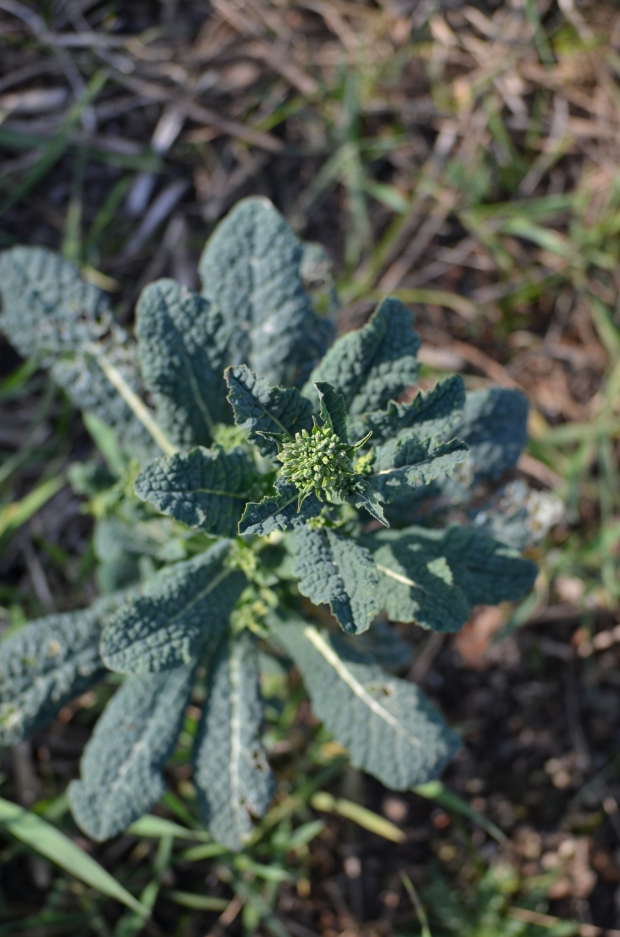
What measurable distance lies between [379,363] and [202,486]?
2.09 ft

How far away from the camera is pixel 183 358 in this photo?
2355mm

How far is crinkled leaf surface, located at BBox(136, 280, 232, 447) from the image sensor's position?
7.54 ft

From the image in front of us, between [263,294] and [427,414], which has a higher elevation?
[263,294]

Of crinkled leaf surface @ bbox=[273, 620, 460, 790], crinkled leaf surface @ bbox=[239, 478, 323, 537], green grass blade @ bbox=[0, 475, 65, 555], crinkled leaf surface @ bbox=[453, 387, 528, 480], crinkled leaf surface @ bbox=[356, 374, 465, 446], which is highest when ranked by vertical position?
crinkled leaf surface @ bbox=[239, 478, 323, 537]

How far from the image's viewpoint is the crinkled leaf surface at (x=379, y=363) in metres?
2.16

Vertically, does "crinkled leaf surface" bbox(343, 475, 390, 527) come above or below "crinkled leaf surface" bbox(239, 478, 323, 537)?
below

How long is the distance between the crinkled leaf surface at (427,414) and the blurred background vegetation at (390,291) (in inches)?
73.7

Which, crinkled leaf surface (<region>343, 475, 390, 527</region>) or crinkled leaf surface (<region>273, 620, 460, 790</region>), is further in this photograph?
crinkled leaf surface (<region>273, 620, 460, 790</region>)

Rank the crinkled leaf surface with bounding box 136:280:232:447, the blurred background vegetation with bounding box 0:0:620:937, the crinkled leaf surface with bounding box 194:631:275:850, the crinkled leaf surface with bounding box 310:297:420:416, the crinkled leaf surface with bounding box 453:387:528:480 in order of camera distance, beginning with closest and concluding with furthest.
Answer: the crinkled leaf surface with bounding box 310:297:420:416
the crinkled leaf surface with bounding box 136:280:232:447
the crinkled leaf surface with bounding box 194:631:275:850
the crinkled leaf surface with bounding box 453:387:528:480
the blurred background vegetation with bounding box 0:0:620:937

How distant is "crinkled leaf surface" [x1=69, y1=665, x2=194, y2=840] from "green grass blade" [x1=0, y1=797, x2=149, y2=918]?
25.5 inches

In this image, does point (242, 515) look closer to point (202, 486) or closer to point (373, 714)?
point (202, 486)

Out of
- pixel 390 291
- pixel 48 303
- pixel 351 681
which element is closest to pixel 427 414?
pixel 351 681

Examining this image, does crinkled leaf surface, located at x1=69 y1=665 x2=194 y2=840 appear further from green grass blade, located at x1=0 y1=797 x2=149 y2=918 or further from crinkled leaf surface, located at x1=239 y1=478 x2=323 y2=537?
crinkled leaf surface, located at x1=239 y1=478 x2=323 y2=537

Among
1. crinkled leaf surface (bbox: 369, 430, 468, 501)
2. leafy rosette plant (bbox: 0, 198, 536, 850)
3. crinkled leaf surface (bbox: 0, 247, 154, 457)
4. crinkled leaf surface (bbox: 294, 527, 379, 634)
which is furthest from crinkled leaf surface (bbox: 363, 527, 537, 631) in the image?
crinkled leaf surface (bbox: 0, 247, 154, 457)
